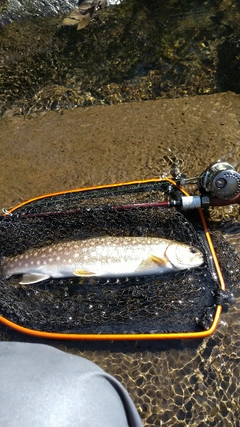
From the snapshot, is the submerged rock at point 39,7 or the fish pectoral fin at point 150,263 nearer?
the fish pectoral fin at point 150,263

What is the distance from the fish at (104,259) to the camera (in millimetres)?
4242

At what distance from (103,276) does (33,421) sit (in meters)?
2.47

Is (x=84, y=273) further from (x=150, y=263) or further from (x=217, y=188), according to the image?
(x=217, y=188)

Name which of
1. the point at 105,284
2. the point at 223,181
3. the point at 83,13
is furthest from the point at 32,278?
the point at 83,13

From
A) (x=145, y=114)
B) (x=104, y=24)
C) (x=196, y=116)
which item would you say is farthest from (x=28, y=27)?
(x=196, y=116)

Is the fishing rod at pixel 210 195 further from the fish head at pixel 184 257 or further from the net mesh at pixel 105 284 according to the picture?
the fish head at pixel 184 257

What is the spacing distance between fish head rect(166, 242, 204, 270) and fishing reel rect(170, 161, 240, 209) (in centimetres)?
57

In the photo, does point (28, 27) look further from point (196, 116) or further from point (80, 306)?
point (80, 306)

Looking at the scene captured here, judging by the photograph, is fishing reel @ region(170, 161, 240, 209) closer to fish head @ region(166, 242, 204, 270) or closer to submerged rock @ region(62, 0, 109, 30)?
fish head @ region(166, 242, 204, 270)

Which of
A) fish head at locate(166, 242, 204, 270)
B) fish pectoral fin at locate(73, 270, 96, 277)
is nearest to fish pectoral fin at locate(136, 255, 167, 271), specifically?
fish head at locate(166, 242, 204, 270)

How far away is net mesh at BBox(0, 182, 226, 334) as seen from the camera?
4.05 metres

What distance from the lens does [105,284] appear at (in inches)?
172

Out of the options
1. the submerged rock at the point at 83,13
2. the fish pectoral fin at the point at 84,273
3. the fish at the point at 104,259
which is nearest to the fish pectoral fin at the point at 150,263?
the fish at the point at 104,259

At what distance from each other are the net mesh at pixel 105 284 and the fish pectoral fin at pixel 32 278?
0.10 meters
